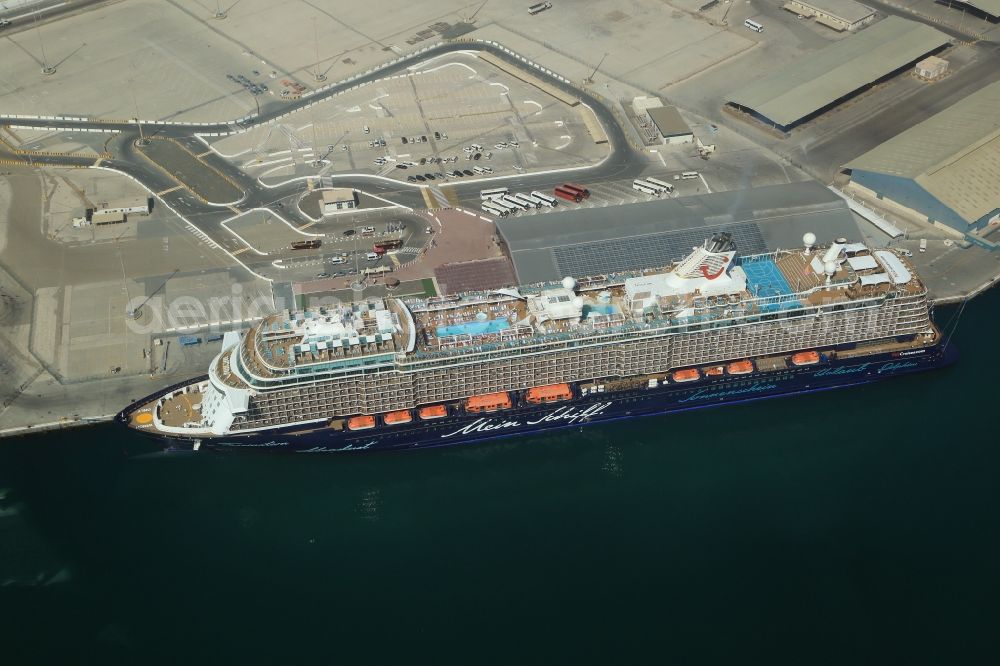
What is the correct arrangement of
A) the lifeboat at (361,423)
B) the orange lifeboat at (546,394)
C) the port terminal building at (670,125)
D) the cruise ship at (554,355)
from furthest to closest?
the port terminal building at (670,125)
the orange lifeboat at (546,394)
the lifeboat at (361,423)
the cruise ship at (554,355)

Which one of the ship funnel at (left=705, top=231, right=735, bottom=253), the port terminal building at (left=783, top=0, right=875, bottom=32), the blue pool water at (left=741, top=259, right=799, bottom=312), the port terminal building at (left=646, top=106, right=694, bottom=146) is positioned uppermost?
the port terminal building at (left=783, top=0, right=875, bottom=32)

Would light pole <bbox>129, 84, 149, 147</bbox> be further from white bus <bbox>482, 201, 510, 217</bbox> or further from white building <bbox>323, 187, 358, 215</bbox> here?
white bus <bbox>482, 201, 510, 217</bbox>

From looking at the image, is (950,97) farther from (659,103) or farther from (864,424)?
(864,424)

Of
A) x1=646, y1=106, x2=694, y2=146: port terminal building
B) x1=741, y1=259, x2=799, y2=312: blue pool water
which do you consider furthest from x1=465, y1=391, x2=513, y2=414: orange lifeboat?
x1=646, y1=106, x2=694, y2=146: port terminal building

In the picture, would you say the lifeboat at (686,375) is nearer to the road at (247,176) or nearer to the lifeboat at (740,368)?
the lifeboat at (740,368)

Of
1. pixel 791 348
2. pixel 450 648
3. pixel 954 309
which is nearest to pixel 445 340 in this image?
pixel 450 648

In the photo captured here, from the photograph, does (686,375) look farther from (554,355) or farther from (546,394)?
(546,394)

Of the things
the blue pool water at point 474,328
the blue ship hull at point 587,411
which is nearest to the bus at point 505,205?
the blue pool water at point 474,328
